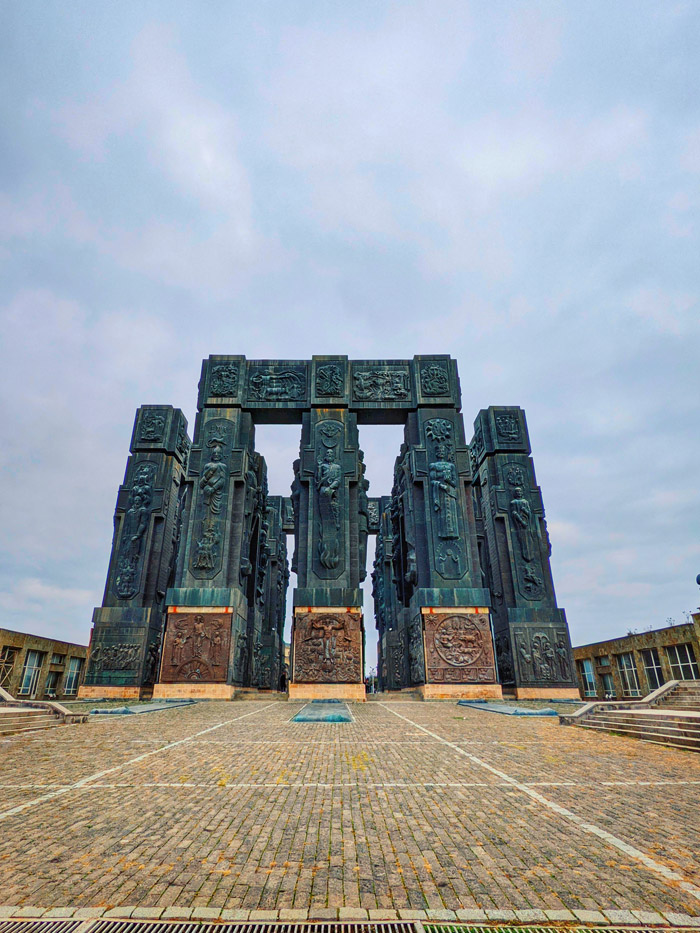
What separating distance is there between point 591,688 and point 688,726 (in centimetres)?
3285

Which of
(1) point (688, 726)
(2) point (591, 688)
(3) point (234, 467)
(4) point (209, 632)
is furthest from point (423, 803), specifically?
(2) point (591, 688)

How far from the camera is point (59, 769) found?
5.54 meters

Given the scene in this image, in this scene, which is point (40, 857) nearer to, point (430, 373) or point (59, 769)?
point (59, 769)

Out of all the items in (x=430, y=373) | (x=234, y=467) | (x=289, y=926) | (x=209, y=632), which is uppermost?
(x=430, y=373)

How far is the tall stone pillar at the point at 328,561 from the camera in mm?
19422

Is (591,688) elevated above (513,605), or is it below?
below

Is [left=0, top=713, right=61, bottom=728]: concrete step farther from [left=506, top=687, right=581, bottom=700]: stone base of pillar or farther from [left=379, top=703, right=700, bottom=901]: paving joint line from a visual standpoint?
[left=506, top=687, right=581, bottom=700]: stone base of pillar

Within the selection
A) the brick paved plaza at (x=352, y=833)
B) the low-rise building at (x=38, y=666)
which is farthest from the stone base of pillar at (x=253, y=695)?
the brick paved plaza at (x=352, y=833)

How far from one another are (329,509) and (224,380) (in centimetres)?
853

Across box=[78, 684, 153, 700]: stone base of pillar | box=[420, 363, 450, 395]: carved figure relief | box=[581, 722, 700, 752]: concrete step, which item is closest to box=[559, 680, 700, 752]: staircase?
box=[581, 722, 700, 752]: concrete step

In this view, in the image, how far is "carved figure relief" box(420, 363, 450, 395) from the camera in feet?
80.1

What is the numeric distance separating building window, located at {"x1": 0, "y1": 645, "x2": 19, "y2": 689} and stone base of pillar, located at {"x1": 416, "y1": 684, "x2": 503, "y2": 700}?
23040 millimetres

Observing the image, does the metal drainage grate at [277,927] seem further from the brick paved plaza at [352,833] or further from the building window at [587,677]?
the building window at [587,677]

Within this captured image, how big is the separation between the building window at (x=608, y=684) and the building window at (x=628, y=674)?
1.03 meters
